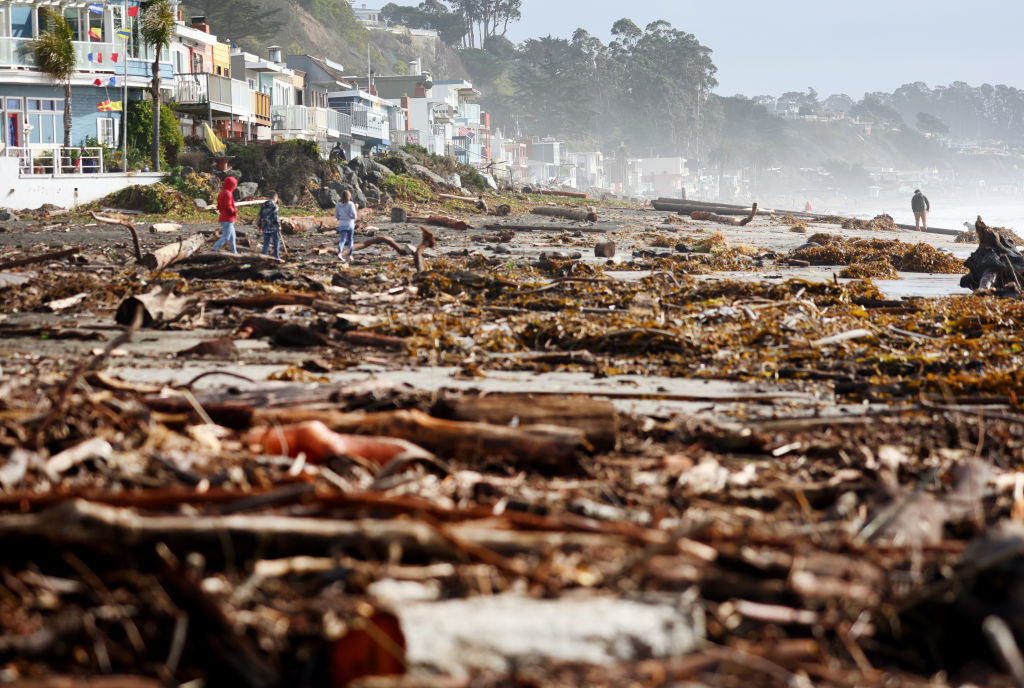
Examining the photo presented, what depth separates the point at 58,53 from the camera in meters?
38.7

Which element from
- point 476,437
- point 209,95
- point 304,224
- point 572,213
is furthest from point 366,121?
point 476,437

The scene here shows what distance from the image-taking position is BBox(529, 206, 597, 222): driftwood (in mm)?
42309

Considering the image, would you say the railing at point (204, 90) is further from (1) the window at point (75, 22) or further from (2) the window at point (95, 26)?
(1) the window at point (75, 22)

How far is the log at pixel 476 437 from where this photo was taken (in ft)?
14.4

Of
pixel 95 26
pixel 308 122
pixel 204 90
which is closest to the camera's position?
pixel 95 26

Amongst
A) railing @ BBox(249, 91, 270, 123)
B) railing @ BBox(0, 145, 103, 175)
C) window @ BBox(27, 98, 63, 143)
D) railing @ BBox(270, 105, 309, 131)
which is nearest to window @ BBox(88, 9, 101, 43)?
window @ BBox(27, 98, 63, 143)

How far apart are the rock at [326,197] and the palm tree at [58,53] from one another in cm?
1036

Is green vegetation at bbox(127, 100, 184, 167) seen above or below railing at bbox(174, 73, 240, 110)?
below

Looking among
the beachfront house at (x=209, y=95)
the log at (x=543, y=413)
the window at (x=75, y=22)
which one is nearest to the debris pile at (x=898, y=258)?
the log at (x=543, y=413)

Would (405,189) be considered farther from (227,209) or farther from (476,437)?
(476,437)

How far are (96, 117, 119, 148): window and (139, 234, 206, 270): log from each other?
2850 cm

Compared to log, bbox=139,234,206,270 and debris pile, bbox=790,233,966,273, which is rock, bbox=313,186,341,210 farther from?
debris pile, bbox=790,233,966,273

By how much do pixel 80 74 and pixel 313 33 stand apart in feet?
266

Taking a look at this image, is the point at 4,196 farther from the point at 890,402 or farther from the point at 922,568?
the point at 922,568
